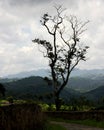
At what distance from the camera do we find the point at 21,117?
17672mm

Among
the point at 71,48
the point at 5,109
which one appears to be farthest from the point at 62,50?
the point at 5,109

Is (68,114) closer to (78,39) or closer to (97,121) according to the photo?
(97,121)

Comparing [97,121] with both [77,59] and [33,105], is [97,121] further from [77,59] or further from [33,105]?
[77,59]

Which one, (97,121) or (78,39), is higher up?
(78,39)

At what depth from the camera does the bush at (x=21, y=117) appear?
16219mm

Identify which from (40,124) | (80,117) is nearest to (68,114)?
(80,117)

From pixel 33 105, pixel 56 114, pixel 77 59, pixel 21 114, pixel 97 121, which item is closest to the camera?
pixel 21 114

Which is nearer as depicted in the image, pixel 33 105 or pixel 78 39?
pixel 33 105

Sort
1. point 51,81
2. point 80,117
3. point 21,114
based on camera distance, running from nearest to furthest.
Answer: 1. point 21,114
2. point 80,117
3. point 51,81

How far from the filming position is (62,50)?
4488 cm

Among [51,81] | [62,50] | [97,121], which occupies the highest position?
[62,50]

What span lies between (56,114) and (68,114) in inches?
80.1

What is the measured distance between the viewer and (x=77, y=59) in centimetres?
4472

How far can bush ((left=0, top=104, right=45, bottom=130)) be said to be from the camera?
16.2m
